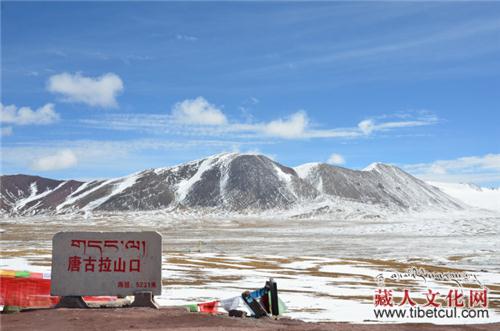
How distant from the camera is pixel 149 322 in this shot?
1453 cm

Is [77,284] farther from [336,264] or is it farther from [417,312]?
[336,264]

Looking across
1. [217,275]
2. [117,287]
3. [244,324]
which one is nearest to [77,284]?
[117,287]

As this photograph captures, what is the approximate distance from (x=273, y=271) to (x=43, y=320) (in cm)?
3244

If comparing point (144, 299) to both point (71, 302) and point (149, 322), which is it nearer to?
point (71, 302)

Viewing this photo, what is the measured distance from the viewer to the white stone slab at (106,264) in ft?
55.5

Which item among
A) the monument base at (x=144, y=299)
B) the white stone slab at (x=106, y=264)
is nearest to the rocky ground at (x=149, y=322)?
the monument base at (x=144, y=299)

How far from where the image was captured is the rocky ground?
45.3 ft

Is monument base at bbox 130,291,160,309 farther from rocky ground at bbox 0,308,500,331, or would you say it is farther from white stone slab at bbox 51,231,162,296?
rocky ground at bbox 0,308,500,331

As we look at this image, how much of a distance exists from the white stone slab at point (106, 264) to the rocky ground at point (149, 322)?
85 centimetres

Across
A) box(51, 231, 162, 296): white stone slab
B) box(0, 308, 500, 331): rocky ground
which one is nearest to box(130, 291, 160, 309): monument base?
box(51, 231, 162, 296): white stone slab

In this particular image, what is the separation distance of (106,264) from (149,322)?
3246mm

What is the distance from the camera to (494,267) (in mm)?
53875

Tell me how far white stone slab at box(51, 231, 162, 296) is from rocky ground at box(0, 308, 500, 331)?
0.85 m

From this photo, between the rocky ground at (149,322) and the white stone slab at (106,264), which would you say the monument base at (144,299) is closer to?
the white stone slab at (106,264)
